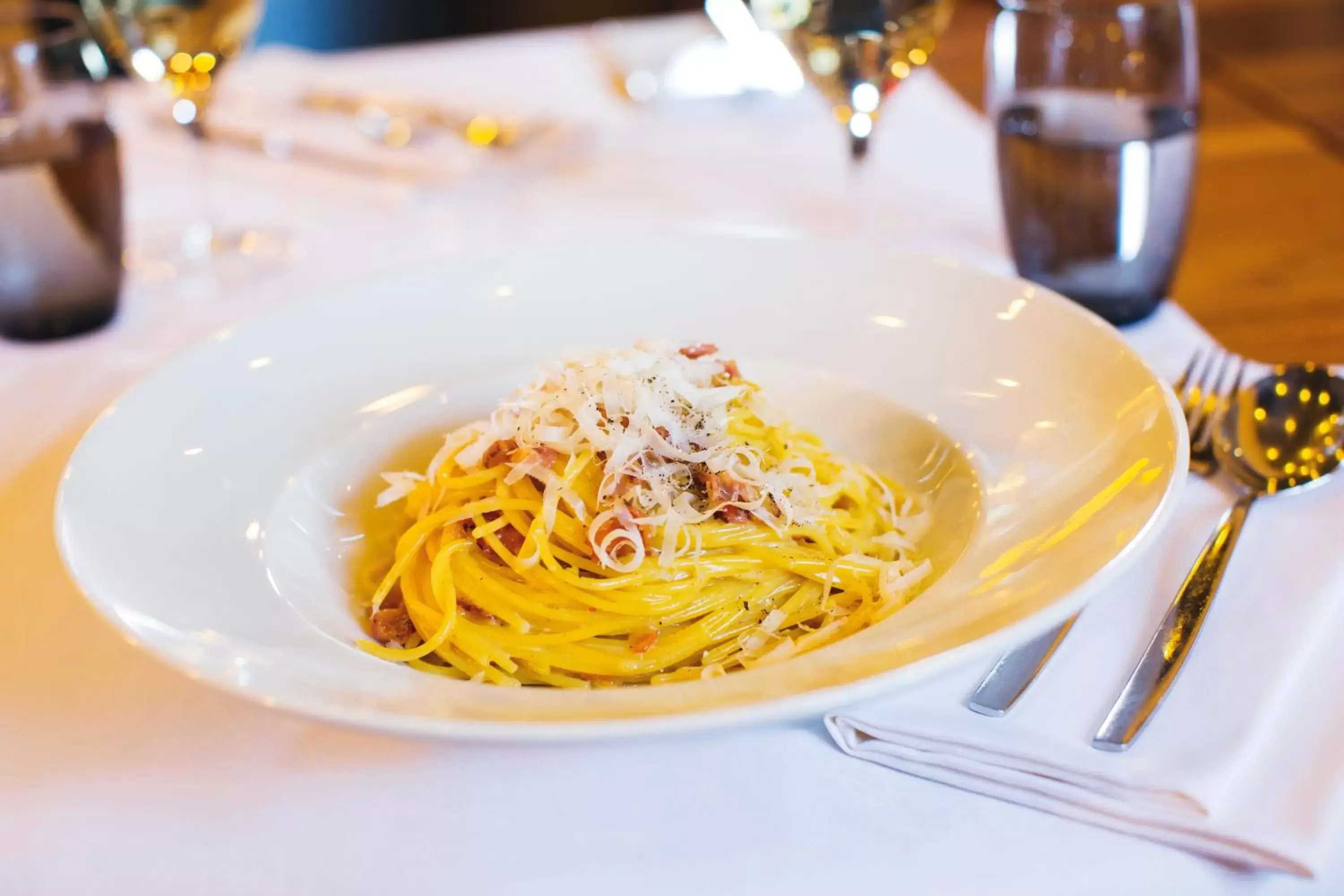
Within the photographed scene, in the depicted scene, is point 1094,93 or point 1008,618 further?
point 1094,93

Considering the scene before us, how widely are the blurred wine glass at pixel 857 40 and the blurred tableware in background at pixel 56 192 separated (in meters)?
1.00

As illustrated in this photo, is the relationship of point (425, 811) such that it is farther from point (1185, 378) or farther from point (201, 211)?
point (201, 211)

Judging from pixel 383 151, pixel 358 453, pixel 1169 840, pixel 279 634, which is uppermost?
pixel 1169 840

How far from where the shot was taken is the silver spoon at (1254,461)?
3.03 feet

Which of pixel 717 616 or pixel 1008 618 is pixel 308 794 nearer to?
pixel 717 616

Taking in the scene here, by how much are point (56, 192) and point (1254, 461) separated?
1.60 meters

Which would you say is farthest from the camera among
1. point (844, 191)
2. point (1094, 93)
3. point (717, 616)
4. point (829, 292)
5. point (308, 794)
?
point (844, 191)

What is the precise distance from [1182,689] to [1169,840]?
0.15m

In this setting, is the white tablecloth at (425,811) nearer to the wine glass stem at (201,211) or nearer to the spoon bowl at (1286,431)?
the spoon bowl at (1286,431)

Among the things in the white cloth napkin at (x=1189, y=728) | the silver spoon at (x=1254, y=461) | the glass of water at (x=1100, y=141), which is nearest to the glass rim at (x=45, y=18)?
the glass of water at (x=1100, y=141)

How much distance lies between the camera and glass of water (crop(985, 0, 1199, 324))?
1.57 m

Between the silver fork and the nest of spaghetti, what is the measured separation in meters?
0.13

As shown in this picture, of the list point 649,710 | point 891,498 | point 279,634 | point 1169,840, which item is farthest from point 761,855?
point 891,498

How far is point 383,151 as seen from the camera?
2.38m
